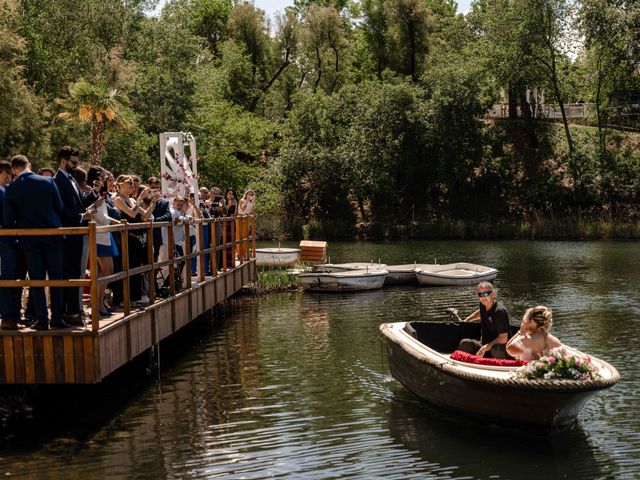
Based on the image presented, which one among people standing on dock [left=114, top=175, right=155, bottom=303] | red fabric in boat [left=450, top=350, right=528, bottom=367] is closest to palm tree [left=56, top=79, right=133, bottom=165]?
people standing on dock [left=114, top=175, right=155, bottom=303]

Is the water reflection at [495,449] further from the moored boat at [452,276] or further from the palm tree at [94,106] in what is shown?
the palm tree at [94,106]

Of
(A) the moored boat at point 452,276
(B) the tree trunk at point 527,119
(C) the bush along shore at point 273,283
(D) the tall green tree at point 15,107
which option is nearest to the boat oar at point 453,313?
(C) the bush along shore at point 273,283

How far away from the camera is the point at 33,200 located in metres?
11.1

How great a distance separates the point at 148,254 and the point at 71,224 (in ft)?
7.95

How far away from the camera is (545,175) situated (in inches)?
2281

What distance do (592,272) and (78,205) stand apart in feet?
77.3

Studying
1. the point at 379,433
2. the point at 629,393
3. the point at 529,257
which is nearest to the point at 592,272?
the point at 529,257

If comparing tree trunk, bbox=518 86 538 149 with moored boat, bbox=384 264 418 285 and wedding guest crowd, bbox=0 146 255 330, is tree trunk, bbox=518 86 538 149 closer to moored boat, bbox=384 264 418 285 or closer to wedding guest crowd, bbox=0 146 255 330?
moored boat, bbox=384 264 418 285

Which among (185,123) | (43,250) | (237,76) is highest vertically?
(237,76)

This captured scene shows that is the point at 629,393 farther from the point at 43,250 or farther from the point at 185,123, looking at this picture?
the point at 185,123

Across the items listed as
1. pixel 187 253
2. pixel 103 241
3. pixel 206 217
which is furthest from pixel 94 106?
pixel 103 241

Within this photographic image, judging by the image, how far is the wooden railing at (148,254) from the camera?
11000 millimetres

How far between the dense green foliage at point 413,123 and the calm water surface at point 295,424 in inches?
1281

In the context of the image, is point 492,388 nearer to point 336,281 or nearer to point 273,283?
point 336,281
